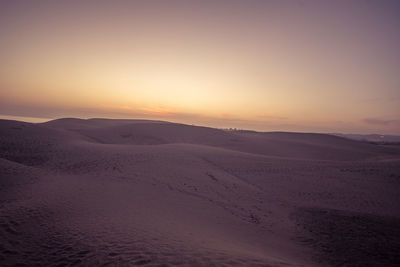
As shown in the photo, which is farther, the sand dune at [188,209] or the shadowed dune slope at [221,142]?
the shadowed dune slope at [221,142]

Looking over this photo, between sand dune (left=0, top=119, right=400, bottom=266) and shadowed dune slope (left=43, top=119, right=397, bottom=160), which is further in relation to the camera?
shadowed dune slope (left=43, top=119, right=397, bottom=160)

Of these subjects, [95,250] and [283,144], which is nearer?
[95,250]

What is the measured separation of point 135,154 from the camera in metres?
15.4

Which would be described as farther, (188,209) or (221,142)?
(221,142)

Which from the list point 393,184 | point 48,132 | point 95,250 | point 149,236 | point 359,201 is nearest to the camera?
point 95,250

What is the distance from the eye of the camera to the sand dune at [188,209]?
4664 millimetres

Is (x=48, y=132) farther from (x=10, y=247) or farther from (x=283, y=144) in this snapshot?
(x=283, y=144)

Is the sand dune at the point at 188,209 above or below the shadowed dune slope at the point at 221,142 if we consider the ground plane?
below

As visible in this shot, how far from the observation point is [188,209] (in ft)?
26.7

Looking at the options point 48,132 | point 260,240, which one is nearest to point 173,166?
point 260,240

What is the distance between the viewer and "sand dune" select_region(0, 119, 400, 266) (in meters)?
4.66

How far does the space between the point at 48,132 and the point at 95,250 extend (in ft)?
75.2

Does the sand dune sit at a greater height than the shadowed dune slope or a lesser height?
lesser

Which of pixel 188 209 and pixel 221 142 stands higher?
pixel 221 142
